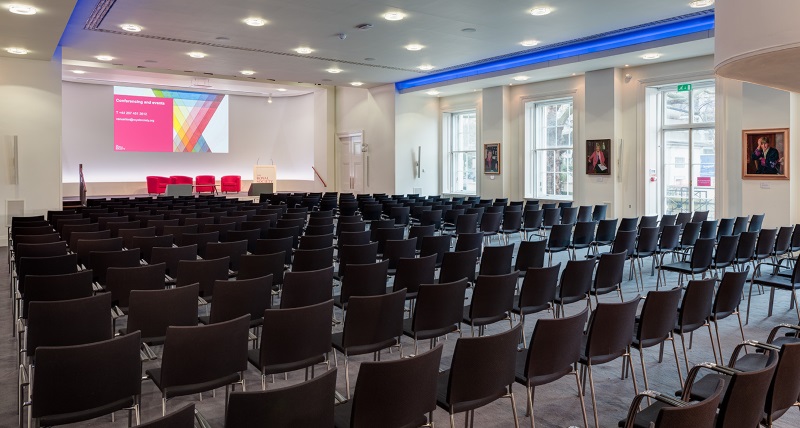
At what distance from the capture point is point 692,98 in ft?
43.0

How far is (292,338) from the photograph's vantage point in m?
3.58

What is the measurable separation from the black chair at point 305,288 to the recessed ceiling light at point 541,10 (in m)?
6.87

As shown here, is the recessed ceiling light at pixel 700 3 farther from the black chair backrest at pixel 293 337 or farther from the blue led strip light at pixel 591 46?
the black chair backrest at pixel 293 337

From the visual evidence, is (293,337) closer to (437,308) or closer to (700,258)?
(437,308)

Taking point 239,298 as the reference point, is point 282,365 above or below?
below

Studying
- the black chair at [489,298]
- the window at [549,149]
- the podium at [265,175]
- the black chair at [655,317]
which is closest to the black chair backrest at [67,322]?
the black chair at [489,298]

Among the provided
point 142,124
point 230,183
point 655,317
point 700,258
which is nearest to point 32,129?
point 142,124

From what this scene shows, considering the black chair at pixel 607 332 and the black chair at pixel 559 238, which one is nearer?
the black chair at pixel 607 332

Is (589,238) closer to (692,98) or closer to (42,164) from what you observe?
(692,98)

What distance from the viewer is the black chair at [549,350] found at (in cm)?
329

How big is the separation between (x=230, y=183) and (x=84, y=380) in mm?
20183

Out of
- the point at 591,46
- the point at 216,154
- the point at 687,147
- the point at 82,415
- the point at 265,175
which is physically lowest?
the point at 82,415

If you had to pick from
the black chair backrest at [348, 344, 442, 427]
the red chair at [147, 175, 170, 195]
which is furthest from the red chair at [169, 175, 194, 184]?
the black chair backrest at [348, 344, 442, 427]

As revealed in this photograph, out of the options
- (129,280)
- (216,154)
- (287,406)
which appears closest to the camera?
(287,406)
